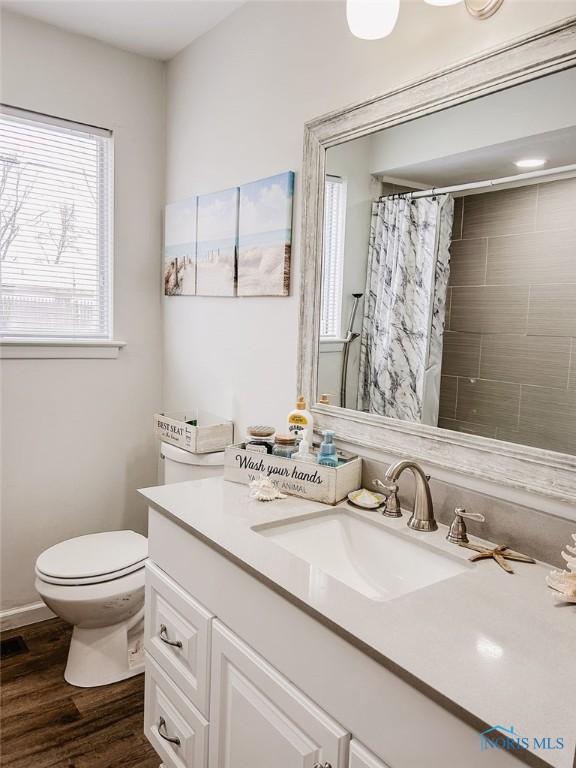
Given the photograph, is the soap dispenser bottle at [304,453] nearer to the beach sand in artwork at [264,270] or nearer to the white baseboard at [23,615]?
the beach sand in artwork at [264,270]

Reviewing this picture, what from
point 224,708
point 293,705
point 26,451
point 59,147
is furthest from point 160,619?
point 59,147

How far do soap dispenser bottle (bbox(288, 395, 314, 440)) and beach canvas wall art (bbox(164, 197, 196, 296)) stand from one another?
0.94m

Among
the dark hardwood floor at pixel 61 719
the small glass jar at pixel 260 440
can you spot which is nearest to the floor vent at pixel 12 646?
the dark hardwood floor at pixel 61 719

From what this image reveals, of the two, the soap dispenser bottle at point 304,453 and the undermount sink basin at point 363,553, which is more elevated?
the soap dispenser bottle at point 304,453

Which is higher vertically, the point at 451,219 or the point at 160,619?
the point at 451,219

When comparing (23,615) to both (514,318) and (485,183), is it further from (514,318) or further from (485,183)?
(485,183)

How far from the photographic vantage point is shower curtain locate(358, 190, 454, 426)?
4.61ft

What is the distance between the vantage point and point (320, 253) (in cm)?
176

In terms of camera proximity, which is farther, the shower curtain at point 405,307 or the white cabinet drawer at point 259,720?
the shower curtain at point 405,307

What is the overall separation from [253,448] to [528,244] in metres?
0.91

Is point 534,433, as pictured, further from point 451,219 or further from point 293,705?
point 293,705

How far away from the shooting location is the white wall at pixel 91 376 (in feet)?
7.64

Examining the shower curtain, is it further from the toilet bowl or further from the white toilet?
the toilet bowl

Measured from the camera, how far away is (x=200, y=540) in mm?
1309
